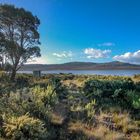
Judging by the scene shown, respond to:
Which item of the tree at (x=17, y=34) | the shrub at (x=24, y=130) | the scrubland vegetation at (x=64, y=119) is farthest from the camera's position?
the tree at (x=17, y=34)

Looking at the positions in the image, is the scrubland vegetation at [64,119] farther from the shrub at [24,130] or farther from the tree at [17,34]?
the tree at [17,34]

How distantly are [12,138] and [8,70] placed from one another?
70.0ft

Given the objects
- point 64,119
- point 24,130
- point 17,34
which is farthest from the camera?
point 17,34

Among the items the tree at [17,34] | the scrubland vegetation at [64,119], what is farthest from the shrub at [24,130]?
the tree at [17,34]

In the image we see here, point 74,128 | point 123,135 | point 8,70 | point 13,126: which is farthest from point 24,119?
point 8,70

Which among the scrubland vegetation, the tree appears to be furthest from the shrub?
the tree

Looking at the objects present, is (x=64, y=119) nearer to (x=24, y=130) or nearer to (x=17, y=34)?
(x=24, y=130)

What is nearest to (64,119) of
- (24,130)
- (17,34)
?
(24,130)

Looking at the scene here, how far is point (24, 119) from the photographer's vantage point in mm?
6293

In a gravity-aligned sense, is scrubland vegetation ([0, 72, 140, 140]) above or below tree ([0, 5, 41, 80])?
below

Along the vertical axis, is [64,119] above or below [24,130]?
below

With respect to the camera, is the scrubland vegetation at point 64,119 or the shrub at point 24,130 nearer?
the shrub at point 24,130

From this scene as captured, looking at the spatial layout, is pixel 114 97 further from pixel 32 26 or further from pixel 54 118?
pixel 32 26

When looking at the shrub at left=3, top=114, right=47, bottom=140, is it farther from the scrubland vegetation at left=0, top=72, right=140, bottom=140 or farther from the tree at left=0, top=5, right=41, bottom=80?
the tree at left=0, top=5, right=41, bottom=80
